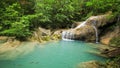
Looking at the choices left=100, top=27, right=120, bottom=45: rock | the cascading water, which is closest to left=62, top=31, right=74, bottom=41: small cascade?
the cascading water

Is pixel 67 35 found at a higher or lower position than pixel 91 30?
lower

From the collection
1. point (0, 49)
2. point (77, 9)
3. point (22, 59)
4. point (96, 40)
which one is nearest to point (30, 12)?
point (77, 9)

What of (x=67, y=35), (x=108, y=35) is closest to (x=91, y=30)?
(x=108, y=35)

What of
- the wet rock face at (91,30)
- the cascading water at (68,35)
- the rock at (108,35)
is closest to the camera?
the rock at (108,35)

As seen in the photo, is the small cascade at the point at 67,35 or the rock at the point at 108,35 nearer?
the rock at the point at 108,35

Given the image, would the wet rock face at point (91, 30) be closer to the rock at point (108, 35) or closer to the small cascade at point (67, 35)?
the small cascade at point (67, 35)

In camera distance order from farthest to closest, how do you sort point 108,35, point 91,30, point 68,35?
point 68,35, point 91,30, point 108,35

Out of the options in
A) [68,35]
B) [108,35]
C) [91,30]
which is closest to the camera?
[108,35]

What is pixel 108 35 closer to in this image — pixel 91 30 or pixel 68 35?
pixel 91 30

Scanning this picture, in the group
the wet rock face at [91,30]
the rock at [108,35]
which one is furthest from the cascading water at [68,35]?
the rock at [108,35]

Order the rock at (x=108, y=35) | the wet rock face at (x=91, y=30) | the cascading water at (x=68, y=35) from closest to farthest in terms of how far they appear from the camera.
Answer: the rock at (x=108, y=35) → the wet rock face at (x=91, y=30) → the cascading water at (x=68, y=35)

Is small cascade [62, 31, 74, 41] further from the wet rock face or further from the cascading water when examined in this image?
the wet rock face

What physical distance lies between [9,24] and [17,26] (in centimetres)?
145

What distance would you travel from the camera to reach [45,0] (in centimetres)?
2477
